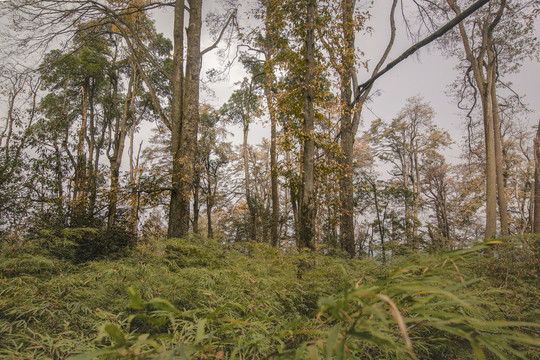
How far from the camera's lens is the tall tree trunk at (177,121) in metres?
4.88

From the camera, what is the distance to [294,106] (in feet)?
18.6

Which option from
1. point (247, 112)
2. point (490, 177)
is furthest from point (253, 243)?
point (247, 112)

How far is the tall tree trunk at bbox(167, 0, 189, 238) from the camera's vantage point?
4875 millimetres

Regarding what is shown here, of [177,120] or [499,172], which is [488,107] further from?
[177,120]

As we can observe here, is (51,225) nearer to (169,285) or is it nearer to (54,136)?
(169,285)

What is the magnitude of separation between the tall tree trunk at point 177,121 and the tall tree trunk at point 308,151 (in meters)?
2.36

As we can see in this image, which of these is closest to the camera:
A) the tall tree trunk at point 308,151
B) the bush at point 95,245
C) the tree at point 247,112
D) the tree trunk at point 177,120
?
the bush at point 95,245

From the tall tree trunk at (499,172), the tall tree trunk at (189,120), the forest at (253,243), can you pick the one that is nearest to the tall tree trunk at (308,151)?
the forest at (253,243)

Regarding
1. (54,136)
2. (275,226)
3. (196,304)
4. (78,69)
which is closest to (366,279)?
(196,304)

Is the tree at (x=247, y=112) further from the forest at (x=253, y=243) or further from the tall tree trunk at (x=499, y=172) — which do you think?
the tall tree trunk at (x=499, y=172)

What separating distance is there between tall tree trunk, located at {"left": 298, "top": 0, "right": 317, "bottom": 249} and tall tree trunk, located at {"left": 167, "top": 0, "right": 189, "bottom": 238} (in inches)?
93.1

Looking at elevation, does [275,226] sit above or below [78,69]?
below

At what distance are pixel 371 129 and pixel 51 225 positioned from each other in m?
20.7

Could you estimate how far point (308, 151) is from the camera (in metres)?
5.08
